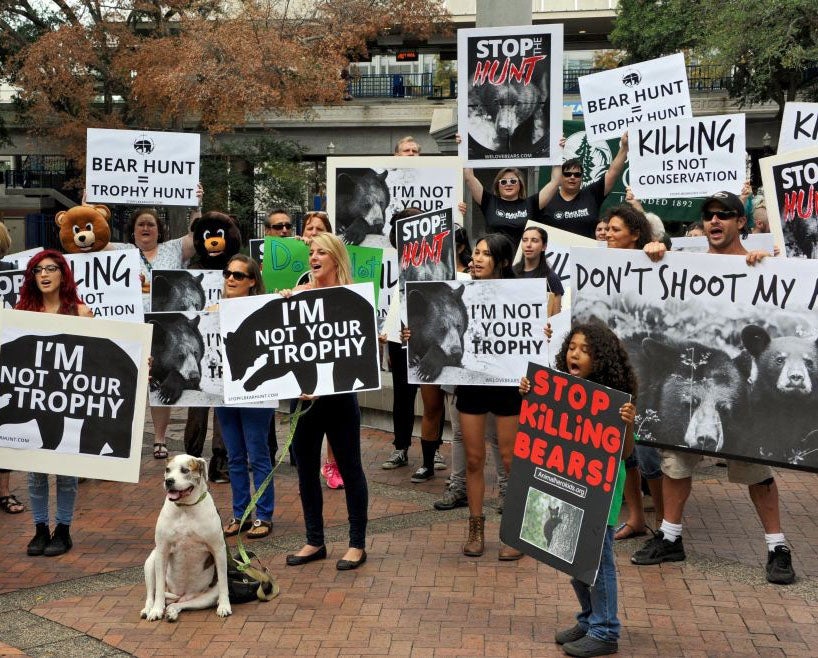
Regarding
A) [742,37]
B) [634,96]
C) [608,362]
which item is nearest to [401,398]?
[634,96]

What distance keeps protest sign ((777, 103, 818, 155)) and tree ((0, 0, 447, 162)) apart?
20821 mm

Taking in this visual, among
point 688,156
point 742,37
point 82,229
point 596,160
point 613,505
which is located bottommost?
point 613,505

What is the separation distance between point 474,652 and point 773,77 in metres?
33.7

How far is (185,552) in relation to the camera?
5926 millimetres

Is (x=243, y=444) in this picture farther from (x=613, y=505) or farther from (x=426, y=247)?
(x=613, y=505)

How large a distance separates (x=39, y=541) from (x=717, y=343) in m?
4.38

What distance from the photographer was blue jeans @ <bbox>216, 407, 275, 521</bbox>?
7.32m

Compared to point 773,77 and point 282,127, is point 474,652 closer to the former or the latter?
point 773,77

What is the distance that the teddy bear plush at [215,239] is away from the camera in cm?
888

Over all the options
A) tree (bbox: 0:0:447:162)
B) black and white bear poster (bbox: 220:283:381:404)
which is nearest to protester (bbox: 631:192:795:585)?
black and white bear poster (bbox: 220:283:381:404)

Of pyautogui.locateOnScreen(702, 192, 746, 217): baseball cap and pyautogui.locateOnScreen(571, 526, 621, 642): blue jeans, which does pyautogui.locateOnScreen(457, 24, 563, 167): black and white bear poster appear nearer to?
pyautogui.locateOnScreen(702, 192, 746, 217): baseball cap

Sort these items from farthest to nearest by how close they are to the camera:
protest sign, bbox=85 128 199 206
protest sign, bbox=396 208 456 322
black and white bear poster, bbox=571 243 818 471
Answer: protest sign, bbox=85 128 199 206 < protest sign, bbox=396 208 456 322 < black and white bear poster, bbox=571 243 818 471

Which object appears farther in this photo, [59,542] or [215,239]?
[215,239]

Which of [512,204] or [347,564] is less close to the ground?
[512,204]
